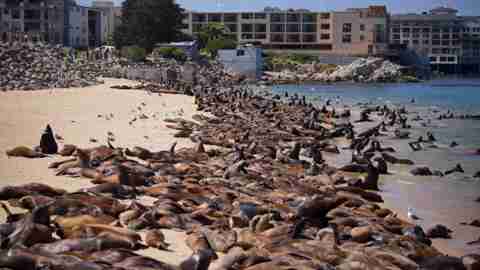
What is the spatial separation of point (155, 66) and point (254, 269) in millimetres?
65451

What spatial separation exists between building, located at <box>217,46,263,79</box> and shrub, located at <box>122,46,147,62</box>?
19219 mm

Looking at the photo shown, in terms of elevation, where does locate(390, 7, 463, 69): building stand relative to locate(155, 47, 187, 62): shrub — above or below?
above

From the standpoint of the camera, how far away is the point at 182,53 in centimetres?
8538

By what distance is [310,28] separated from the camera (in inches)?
5487

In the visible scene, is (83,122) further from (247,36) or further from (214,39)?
(247,36)

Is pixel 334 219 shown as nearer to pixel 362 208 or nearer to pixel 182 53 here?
pixel 362 208

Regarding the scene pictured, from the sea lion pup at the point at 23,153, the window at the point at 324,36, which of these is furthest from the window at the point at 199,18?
the sea lion pup at the point at 23,153

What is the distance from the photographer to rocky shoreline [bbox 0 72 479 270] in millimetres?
8703

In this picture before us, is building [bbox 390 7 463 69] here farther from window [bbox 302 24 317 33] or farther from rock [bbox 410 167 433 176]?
rock [bbox 410 167 433 176]

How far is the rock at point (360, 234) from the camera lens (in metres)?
11.2

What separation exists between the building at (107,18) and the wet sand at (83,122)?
6561cm

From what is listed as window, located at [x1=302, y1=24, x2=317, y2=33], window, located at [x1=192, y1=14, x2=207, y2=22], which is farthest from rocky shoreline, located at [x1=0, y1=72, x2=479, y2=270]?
window, located at [x1=192, y1=14, x2=207, y2=22]

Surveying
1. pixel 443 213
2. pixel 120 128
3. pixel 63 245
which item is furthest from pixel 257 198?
pixel 120 128

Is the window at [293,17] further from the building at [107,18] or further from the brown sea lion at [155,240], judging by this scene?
the brown sea lion at [155,240]
